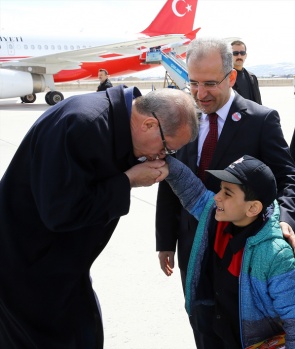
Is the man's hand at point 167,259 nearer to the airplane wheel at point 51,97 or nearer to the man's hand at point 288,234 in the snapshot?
the man's hand at point 288,234

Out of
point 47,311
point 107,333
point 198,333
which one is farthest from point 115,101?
point 107,333

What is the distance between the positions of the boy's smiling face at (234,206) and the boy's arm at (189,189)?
180mm

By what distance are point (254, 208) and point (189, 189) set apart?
323 millimetres

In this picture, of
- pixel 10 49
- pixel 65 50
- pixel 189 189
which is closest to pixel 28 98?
pixel 10 49

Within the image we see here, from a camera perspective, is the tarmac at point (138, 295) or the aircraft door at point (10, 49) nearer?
the tarmac at point (138, 295)

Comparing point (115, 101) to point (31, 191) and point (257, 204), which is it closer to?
point (31, 191)

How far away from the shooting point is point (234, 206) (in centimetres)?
175

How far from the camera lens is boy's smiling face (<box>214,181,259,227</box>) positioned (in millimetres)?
1751

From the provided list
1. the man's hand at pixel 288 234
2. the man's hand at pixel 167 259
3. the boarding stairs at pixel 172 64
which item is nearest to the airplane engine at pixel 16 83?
the boarding stairs at pixel 172 64

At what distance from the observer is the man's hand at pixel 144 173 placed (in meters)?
1.57

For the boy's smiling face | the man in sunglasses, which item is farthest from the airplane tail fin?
the boy's smiling face

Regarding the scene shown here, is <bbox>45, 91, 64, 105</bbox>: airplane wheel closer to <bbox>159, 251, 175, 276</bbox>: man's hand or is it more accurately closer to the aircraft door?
the aircraft door

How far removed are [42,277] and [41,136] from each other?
57 centimetres

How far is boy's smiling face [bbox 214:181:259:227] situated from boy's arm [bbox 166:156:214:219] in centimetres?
18
